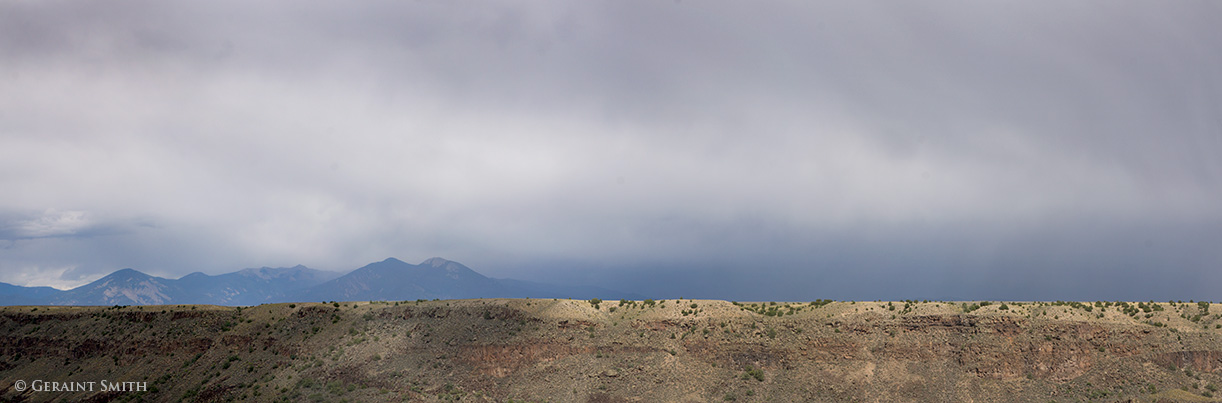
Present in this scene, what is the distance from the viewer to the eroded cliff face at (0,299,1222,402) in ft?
167

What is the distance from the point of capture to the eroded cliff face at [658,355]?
50.9 metres

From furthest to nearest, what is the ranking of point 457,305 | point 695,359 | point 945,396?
1. point 457,305
2. point 695,359
3. point 945,396

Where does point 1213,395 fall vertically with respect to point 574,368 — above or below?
below

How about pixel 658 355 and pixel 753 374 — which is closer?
pixel 753 374

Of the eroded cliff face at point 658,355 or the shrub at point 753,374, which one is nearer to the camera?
the eroded cliff face at point 658,355

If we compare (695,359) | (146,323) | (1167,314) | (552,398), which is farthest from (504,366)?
(1167,314)

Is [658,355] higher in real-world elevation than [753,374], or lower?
higher

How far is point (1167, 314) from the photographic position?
5469 cm

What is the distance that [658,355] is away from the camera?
189 ft

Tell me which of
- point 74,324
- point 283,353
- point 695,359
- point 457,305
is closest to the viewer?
point 695,359

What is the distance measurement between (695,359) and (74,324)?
7749 centimetres

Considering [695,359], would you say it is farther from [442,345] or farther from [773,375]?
[442,345]

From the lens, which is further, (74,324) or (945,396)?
(74,324)

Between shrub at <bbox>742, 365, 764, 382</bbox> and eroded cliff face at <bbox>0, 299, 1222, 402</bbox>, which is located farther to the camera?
shrub at <bbox>742, 365, 764, 382</bbox>
